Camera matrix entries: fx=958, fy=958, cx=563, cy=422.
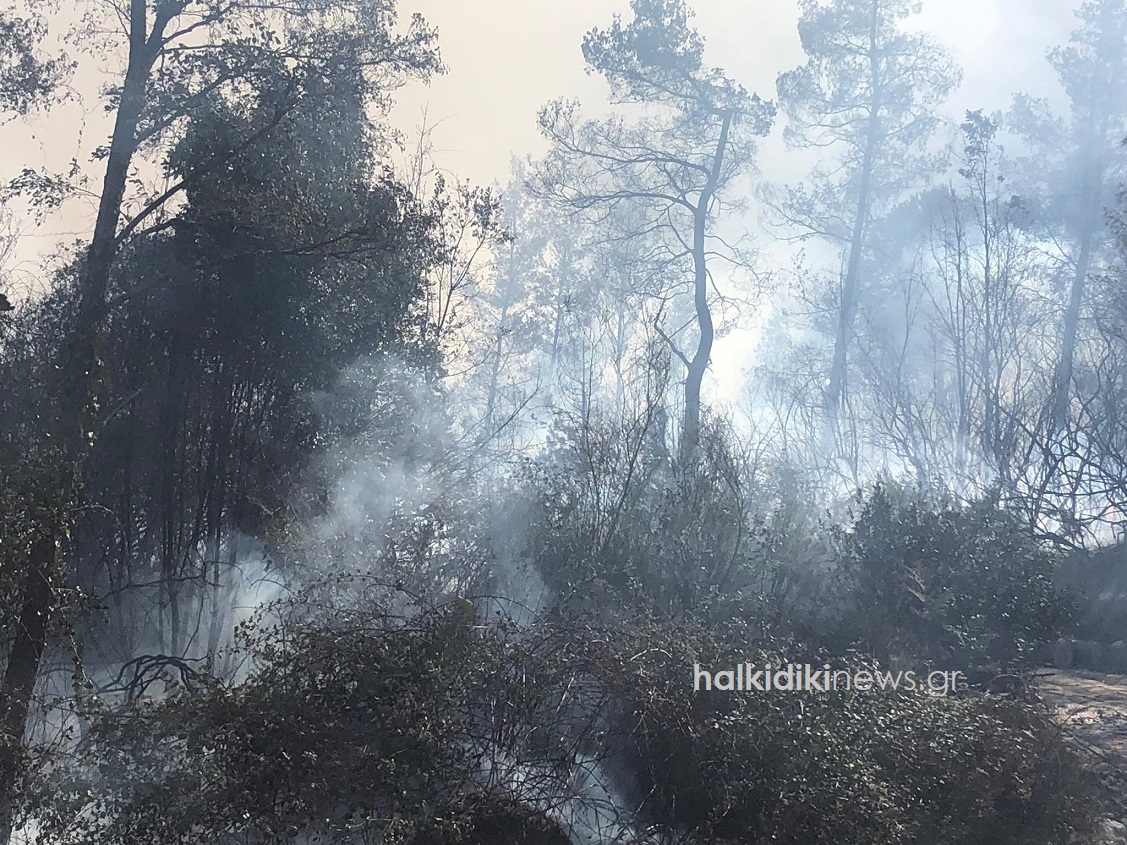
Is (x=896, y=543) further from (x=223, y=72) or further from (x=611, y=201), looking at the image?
(x=611, y=201)

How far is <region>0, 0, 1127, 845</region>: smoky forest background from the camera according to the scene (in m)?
6.33

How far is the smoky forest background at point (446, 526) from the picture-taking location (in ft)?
20.8

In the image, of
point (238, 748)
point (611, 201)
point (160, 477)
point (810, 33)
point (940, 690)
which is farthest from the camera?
point (810, 33)

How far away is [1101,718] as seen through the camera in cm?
920

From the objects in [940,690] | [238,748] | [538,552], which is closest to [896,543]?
[940,690]

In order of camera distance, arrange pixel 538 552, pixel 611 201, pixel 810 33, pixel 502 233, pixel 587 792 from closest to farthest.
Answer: pixel 587 792 < pixel 538 552 < pixel 502 233 < pixel 611 201 < pixel 810 33

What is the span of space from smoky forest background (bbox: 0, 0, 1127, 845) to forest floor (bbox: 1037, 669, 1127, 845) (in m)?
0.13

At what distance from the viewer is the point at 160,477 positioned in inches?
393

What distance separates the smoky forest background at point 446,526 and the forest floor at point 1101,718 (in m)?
0.13

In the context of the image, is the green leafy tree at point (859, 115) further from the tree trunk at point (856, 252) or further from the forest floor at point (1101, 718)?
the forest floor at point (1101, 718)

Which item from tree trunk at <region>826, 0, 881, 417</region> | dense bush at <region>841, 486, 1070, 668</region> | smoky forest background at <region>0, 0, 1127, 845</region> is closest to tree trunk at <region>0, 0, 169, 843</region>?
smoky forest background at <region>0, 0, 1127, 845</region>

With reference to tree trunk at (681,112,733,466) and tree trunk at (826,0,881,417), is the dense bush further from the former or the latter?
tree trunk at (826,0,881,417)

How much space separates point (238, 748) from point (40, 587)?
208 cm

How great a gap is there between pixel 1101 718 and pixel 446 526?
6.83m
